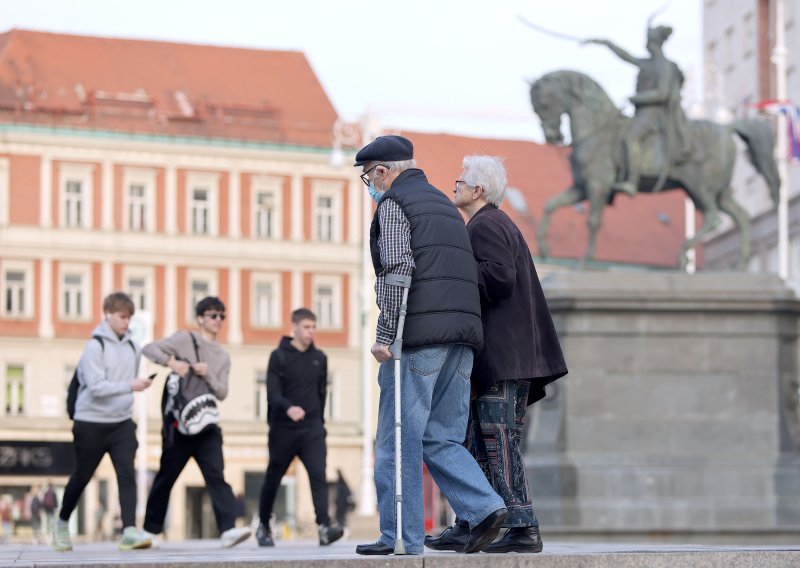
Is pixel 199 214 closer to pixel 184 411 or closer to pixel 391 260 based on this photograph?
pixel 184 411

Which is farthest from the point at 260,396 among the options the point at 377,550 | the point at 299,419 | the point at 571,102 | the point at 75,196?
the point at 377,550

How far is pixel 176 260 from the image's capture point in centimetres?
6494

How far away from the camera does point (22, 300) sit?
62.7 m

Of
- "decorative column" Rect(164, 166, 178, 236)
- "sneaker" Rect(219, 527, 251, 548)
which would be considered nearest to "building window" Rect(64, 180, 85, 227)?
"decorative column" Rect(164, 166, 178, 236)

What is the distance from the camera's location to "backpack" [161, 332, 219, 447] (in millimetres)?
15125

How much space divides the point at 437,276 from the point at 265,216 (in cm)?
5614

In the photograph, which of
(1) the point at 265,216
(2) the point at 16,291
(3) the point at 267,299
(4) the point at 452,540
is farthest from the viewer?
(3) the point at 267,299

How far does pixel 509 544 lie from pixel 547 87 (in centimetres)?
1690

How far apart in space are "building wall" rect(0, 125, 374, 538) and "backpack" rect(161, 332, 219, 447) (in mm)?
44636

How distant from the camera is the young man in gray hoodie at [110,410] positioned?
14.7 m

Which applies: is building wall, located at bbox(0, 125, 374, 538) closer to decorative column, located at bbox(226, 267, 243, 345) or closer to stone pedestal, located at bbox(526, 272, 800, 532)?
decorative column, located at bbox(226, 267, 243, 345)

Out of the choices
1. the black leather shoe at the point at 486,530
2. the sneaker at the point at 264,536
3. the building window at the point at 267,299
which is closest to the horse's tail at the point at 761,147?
the sneaker at the point at 264,536

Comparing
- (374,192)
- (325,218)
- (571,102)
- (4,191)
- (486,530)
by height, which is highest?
(4,191)

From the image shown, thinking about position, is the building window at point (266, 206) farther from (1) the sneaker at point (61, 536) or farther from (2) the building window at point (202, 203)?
(1) the sneaker at point (61, 536)
